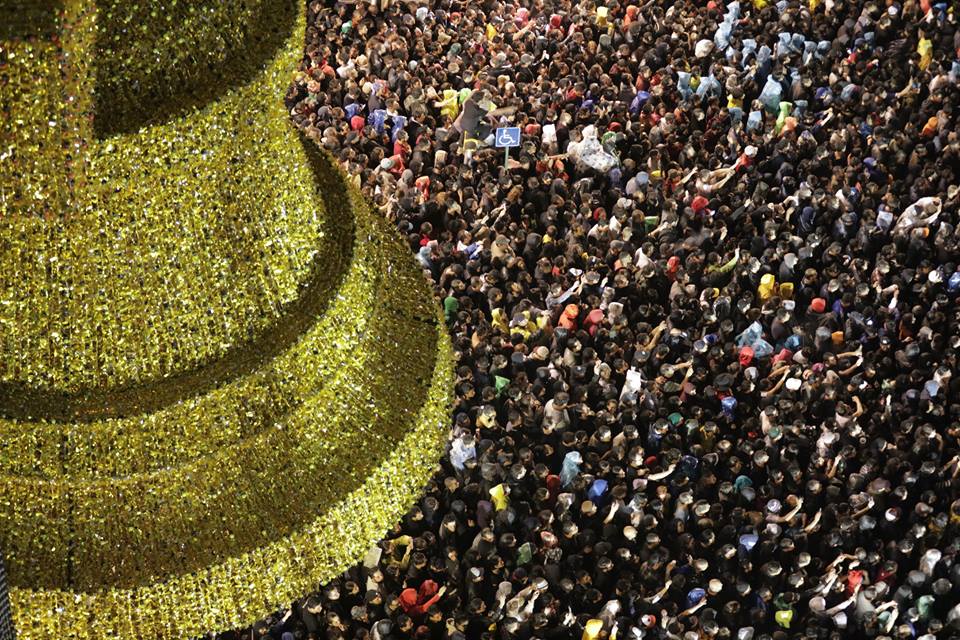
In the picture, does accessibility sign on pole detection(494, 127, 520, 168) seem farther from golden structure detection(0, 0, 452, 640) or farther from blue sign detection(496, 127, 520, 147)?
golden structure detection(0, 0, 452, 640)

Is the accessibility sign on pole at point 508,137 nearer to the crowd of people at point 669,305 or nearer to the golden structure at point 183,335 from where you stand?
the crowd of people at point 669,305

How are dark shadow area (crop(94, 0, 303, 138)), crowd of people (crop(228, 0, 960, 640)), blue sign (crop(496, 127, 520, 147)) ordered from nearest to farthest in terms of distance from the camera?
1. dark shadow area (crop(94, 0, 303, 138))
2. crowd of people (crop(228, 0, 960, 640))
3. blue sign (crop(496, 127, 520, 147))

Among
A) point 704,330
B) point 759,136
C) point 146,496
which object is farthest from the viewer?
point 759,136

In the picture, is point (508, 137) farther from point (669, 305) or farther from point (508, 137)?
point (669, 305)

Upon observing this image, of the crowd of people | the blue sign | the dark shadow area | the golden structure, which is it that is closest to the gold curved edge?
the golden structure

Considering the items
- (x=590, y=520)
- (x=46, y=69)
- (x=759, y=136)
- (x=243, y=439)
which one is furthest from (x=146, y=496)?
(x=759, y=136)

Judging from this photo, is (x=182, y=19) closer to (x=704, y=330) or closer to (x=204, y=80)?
(x=204, y=80)

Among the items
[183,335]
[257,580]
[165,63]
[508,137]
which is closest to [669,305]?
[508,137]
